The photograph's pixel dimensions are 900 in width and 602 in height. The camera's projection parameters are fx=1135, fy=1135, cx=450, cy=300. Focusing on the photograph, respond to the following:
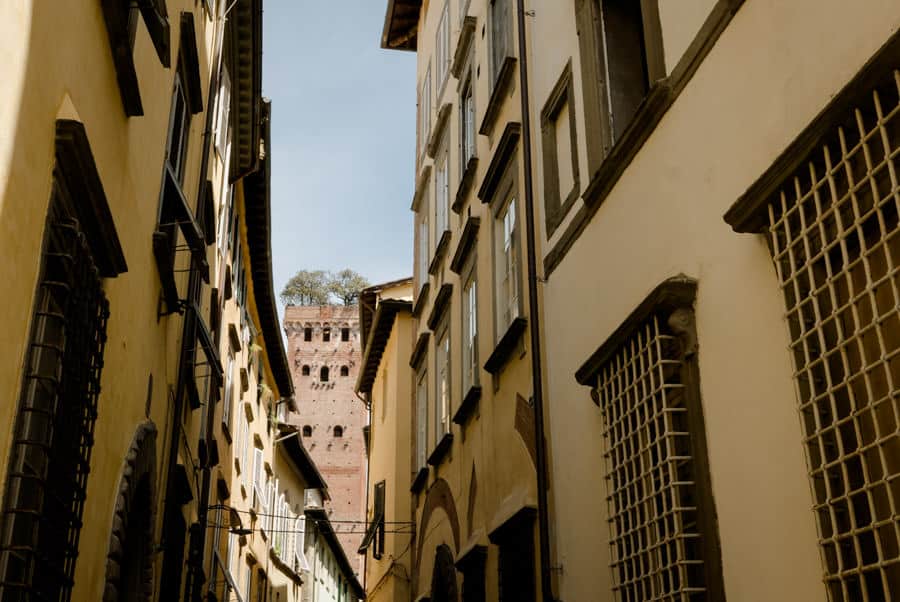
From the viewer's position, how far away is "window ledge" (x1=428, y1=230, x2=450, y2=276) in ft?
54.3

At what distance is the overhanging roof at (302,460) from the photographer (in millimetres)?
29422

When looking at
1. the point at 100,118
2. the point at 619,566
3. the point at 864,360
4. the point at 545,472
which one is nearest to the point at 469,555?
the point at 545,472

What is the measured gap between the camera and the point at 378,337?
25.1 meters

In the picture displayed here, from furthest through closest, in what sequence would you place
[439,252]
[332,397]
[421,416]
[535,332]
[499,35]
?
1. [332,397]
2. [421,416]
3. [439,252]
4. [499,35]
5. [535,332]

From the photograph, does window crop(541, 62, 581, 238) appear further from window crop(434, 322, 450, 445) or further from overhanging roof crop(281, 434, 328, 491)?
overhanging roof crop(281, 434, 328, 491)

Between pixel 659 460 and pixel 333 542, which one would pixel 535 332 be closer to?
pixel 659 460

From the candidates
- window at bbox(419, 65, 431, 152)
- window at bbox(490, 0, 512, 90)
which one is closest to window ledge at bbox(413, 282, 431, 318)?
window at bbox(419, 65, 431, 152)

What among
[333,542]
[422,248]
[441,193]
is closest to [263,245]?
[422,248]

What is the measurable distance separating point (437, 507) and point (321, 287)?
69446mm

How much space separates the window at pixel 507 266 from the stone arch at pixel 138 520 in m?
4.07

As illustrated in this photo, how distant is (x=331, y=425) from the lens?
250 ft

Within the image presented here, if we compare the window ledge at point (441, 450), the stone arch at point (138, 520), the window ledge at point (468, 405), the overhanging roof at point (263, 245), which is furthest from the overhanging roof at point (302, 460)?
the stone arch at point (138, 520)

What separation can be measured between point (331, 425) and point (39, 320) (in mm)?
71744

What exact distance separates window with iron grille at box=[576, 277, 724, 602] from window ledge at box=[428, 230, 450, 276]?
28.8 feet
